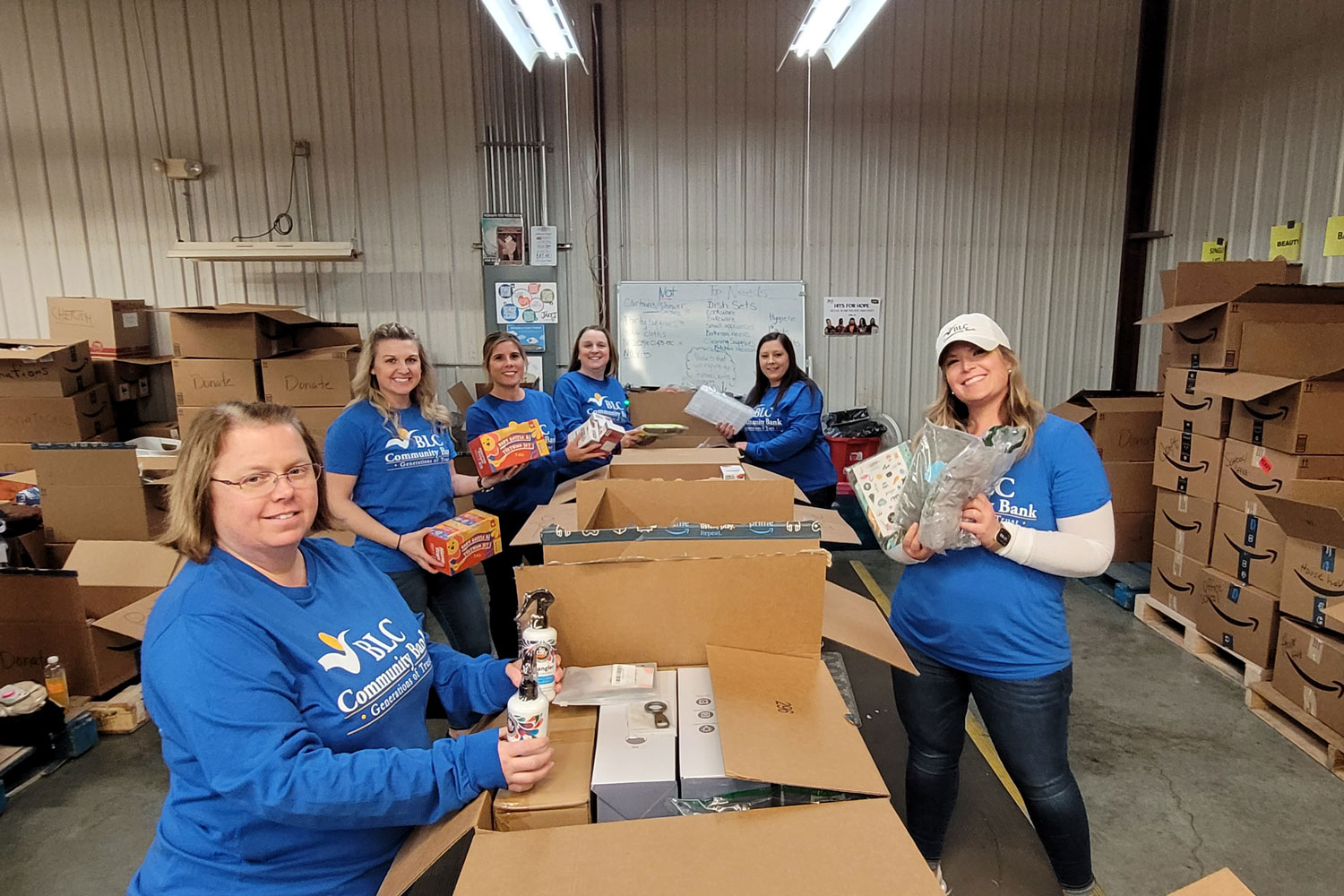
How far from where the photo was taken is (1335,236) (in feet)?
12.2

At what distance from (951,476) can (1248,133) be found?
14.8 ft

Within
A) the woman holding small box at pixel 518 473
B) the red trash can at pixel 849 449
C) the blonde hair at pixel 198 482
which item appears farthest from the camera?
the red trash can at pixel 849 449

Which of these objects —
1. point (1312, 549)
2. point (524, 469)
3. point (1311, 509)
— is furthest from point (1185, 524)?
point (524, 469)

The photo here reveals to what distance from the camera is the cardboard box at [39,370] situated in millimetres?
4457

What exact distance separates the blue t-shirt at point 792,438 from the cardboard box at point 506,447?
137cm

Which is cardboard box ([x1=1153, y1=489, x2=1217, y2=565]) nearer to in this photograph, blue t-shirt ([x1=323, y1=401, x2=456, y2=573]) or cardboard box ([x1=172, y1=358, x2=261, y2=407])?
blue t-shirt ([x1=323, y1=401, x2=456, y2=573])

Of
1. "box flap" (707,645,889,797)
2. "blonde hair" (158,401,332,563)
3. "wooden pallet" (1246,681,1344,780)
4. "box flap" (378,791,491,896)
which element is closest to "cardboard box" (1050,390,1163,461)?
"wooden pallet" (1246,681,1344,780)

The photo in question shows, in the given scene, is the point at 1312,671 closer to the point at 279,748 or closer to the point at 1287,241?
the point at 1287,241

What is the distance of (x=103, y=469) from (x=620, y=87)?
403 cm

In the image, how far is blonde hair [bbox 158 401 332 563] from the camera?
1115 millimetres

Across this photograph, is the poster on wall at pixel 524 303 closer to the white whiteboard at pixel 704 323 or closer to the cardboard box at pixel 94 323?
the white whiteboard at pixel 704 323

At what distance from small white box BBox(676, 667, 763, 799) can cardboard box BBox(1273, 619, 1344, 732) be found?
8.64 feet

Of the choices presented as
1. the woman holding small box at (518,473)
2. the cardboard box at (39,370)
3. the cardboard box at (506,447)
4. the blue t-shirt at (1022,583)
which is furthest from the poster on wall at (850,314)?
the cardboard box at (39,370)

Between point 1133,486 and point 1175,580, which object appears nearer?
point 1175,580
